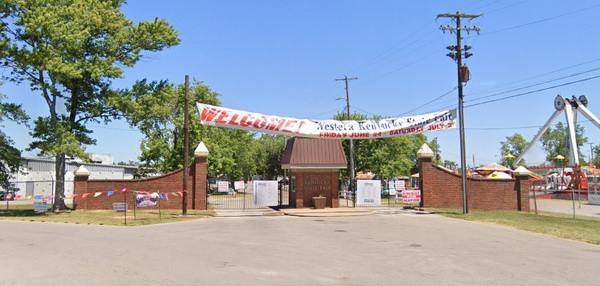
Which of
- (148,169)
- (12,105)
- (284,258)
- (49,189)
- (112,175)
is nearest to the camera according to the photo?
(284,258)

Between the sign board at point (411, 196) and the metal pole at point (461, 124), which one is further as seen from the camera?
the sign board at point (411, 196)

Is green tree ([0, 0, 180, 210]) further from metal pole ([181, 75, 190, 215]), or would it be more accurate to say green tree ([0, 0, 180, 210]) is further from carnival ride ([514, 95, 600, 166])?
carnival ride ([514, 95, 600, 166])

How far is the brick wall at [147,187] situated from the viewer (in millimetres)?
25656

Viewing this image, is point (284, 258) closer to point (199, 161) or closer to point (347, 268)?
point (347, 268)

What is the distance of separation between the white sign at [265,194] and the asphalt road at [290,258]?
10.8 m

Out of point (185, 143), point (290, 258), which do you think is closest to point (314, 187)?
point (185, 143)

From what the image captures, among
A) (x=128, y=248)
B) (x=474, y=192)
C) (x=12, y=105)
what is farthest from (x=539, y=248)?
(x=12, y=105)

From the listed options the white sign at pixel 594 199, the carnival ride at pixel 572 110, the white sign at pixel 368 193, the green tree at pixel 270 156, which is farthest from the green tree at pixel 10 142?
the carnival ride at pixel 572 110

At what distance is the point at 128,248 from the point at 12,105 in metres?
18.2

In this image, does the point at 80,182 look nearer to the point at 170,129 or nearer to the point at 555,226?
the point at 170,129

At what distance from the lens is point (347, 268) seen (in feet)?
A: 29.1

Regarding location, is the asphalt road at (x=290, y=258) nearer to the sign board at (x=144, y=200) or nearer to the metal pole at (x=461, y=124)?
the metal pole at (x=461, y=124)

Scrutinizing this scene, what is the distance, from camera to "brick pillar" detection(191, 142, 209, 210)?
1017 inches

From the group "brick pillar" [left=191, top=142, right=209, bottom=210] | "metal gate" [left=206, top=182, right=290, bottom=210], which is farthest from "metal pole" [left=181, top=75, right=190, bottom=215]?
"metal gate" [left=206, top=182, right=290, bottom=210]
